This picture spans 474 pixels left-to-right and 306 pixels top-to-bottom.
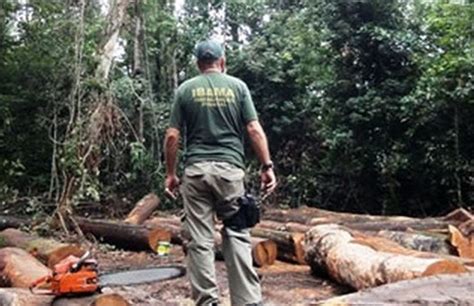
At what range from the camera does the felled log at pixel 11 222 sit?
→ 361 inches

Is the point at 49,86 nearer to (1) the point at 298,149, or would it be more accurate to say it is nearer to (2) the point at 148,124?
(2) the point at 148,124

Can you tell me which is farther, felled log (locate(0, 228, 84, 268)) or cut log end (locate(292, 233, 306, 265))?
cut log end (locate(292, 233, 306, 265))

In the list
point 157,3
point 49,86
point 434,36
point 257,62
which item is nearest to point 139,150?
point 49,86

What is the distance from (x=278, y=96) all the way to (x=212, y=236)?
11224 millimetres

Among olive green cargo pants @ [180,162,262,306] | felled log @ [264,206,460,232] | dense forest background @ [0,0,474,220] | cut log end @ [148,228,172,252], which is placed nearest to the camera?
olive green cargo pants @ [180,162,262,306]

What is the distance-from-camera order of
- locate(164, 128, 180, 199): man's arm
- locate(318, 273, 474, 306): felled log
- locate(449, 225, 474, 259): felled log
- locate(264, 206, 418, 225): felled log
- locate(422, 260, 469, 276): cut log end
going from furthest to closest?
locate(264, 206, 418, 225): felled log → locate(449, 225, 474, 259): felled log → locate(422, 260, 469, 276): cut log end → locate(164, 128, 180, 199): man's arm → locate(318, 273, 474, 306): felled log

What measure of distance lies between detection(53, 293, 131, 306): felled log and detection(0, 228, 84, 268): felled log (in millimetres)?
2770

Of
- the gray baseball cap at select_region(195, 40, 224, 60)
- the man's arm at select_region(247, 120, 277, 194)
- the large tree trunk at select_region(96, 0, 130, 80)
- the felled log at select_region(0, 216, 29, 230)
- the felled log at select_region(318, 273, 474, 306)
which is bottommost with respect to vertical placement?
the felled log at select_region(318, 273, 474, 306)

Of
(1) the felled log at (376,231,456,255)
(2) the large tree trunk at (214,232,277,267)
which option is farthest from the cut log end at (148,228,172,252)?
(1) the felled log at (376,231,456,255)

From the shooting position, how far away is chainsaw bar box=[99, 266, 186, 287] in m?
5.30

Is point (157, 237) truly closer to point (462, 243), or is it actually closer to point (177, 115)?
point (462, 243)

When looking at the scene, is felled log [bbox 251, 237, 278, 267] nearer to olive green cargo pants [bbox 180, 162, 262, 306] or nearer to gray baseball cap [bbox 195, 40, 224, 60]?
olive green cargo pants [bbox 180, 162, 262, 306]

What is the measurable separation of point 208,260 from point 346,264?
2064mm

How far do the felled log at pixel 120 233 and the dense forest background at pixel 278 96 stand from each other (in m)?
0.46
